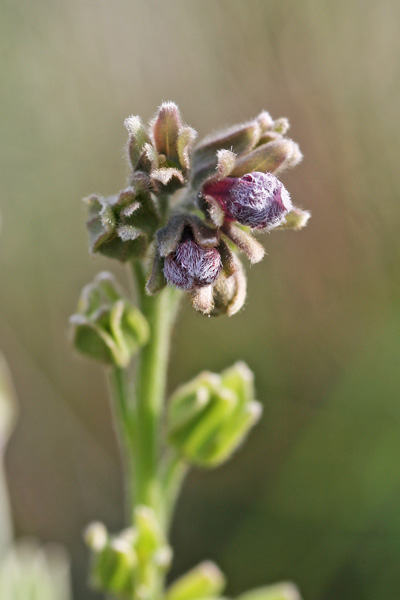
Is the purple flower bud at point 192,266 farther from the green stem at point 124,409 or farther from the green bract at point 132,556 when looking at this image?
the green bract at point 132,556

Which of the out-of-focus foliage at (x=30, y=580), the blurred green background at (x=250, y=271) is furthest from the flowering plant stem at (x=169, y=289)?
the blurred green background at (x=250, y=271)

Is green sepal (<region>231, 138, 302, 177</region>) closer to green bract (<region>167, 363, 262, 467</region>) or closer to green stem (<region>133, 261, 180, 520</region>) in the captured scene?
green stem (<region>133, 261, 180, 520</region>)

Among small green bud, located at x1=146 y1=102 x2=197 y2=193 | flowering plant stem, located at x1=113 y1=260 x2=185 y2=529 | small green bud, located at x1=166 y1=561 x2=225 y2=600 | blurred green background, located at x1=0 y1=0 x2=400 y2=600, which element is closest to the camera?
small green bud, located at x1=146 y1=102 x2=197 y2=193

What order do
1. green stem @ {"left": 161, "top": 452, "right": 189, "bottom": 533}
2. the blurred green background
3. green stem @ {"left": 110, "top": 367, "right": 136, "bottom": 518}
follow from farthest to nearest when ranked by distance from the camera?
the blurred green background, green stem @ {"left": 161, "top": 452, "right": 189, "bottom": 533}, green stem @ {"left": 110, "top": 367, "right": 136, "bottom": 518}

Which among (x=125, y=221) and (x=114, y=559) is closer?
(x=125, y=221)

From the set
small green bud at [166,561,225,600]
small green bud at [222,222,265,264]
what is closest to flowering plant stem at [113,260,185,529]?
small green bud at [166,561,225,600]

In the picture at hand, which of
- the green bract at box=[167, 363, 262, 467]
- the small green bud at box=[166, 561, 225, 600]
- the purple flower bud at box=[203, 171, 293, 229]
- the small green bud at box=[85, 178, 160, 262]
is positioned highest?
the small green bud at box=[85, 178, 160, 262]

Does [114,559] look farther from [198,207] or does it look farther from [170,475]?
[198,207]

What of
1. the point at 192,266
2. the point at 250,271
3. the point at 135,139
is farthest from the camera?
the point at 250,271

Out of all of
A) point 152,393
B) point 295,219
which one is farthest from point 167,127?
point 152,393
